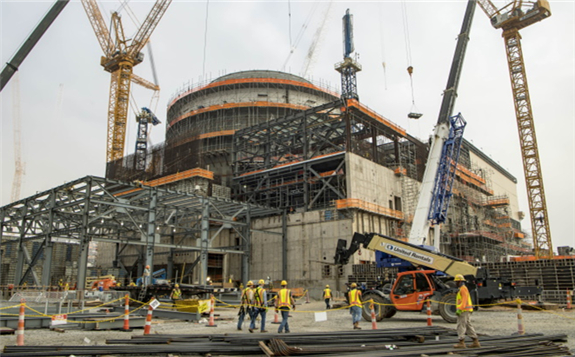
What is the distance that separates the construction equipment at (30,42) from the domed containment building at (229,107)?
3366cm

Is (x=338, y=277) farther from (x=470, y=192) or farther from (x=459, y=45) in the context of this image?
(x=470, y=192)

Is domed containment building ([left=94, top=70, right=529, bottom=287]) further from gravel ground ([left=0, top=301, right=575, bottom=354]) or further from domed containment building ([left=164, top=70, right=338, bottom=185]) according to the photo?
gravel ground ([left=0, top=301, right=575, bottom=354])

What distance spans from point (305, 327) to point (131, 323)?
19.2 ft

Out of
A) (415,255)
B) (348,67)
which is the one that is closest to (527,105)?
(348,67)

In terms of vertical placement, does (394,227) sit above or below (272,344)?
above

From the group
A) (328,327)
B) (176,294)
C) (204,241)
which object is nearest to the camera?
(328,327)

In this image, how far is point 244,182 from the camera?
49.5 m

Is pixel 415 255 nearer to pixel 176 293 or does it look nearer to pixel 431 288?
pixel 431 288

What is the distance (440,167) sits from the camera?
25.8 meters

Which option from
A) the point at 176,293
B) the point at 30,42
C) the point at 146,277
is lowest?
the point at 176,293

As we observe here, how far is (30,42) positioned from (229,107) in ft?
130

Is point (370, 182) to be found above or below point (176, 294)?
above

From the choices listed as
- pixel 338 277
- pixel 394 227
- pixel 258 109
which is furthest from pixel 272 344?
pixel 258 109

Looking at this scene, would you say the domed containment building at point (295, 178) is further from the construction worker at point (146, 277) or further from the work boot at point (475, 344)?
the work boot at point (475, 344)
